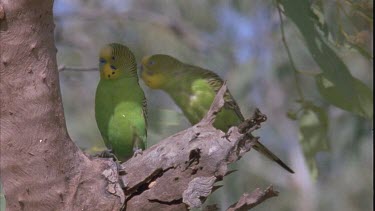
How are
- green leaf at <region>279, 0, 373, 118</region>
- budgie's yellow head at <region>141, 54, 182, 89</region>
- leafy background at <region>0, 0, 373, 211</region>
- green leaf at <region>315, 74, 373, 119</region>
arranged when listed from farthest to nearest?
leafy background at <region>0, 0, 373, 211</region>
budgie's yellow head at <region>141, 54, 182, 89</region>
green leaf at <region>315, 74, 373, 119</region>
green leaf at <region>279, 0, 373, 118</region>

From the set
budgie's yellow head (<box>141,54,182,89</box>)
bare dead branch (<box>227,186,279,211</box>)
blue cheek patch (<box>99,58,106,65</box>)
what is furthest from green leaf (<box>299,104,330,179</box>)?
bare dead branch (<box>227,186,279,211</box>)

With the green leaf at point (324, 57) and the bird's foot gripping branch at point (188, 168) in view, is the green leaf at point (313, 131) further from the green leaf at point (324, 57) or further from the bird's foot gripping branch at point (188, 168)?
the bird's foot gripping branch at point (188, 168)

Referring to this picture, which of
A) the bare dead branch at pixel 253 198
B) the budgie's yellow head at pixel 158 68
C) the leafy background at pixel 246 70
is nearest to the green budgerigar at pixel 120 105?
the budgie's yellow head at pixel 158 68

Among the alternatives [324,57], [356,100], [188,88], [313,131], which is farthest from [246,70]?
[324,57]

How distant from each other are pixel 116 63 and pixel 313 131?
51cm

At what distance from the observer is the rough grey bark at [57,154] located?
50.8 inches

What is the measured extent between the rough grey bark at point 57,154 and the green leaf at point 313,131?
0.63 meters

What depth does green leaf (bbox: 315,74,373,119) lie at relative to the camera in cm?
178

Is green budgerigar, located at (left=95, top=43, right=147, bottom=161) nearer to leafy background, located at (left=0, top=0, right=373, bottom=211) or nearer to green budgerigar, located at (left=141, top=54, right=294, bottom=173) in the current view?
green budgerigar, located at (left=141, top=54, right=294, bottom=173)

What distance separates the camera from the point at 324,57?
1638 mm

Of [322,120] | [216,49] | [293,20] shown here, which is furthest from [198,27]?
[293,20]

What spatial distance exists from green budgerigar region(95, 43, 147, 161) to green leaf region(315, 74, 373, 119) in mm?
412

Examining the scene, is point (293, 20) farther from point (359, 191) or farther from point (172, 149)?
point (359, 191)

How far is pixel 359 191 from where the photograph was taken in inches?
187
